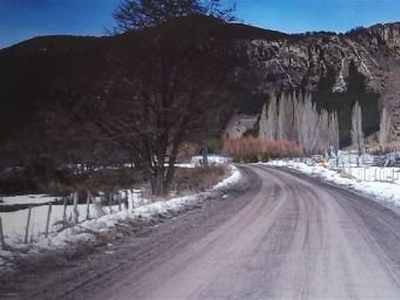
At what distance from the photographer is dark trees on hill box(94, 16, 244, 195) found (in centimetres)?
2622

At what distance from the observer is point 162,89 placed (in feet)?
87.4

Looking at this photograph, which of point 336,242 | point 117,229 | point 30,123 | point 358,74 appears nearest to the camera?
point 336,242

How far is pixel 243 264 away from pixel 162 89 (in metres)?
17.2

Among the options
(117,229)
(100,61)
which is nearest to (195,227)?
(117,229)

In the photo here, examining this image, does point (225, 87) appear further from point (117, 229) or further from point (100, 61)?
point (117, 229)

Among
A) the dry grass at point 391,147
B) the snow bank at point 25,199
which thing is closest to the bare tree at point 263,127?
the dry grass at point 391,147

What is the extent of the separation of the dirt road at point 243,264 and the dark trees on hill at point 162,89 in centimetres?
980

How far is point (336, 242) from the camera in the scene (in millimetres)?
12758

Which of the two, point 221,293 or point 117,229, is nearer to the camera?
point 221,293

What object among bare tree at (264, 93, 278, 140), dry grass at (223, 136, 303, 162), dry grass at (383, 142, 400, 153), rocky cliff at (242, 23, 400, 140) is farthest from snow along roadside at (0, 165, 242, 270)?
bare tree at (264, 93, 278, 140)

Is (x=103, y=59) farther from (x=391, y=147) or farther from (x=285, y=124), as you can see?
(x=285, y=124)

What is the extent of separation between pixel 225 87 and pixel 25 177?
41.2 feet

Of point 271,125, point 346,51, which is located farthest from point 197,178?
point 271,125

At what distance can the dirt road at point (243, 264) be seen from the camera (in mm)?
8055
